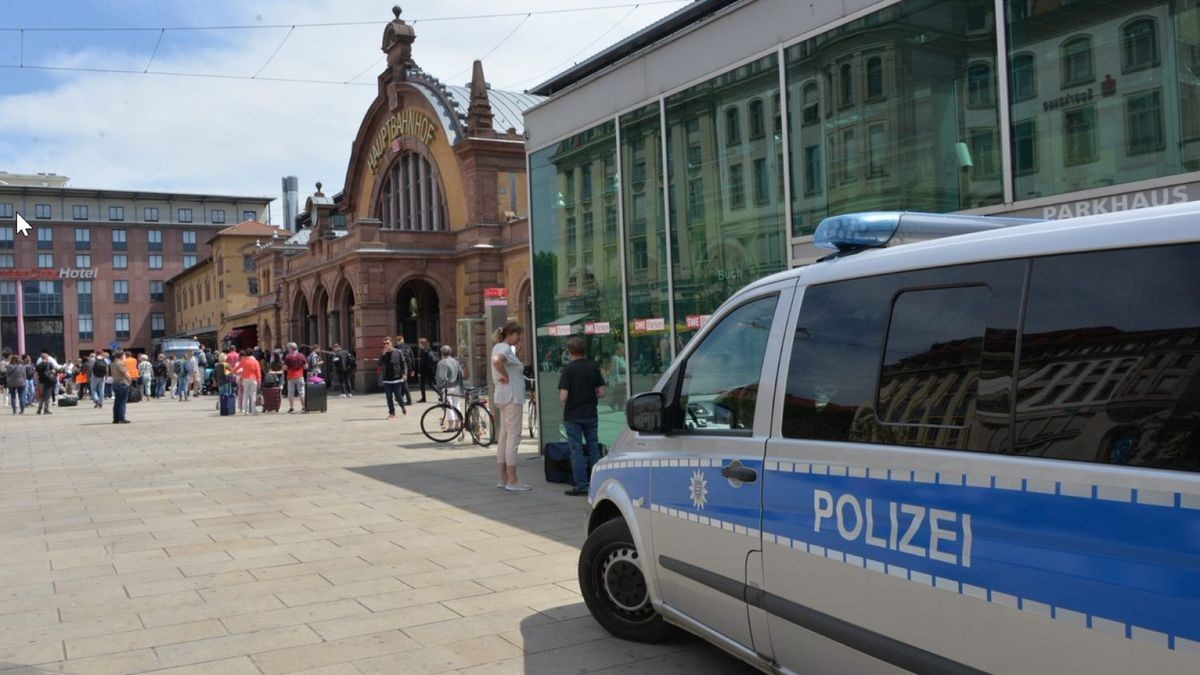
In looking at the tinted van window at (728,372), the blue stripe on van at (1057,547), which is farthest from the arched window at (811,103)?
the blue stripe on van at (1057,547)

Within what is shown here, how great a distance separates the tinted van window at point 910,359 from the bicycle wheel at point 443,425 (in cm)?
1256

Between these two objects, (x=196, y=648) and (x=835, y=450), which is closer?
(x=835, y=450)

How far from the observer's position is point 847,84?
8.73 m

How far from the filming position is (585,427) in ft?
32.3

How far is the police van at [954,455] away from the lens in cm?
243

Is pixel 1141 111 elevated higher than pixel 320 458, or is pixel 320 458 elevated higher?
pixel 1141 111

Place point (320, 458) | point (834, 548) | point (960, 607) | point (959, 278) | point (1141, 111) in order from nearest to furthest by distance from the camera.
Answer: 1. point (960, 607)
2. point (959, 278)
3. point (834, 548)
4. point (1141, 111)
5. point (320, 458)

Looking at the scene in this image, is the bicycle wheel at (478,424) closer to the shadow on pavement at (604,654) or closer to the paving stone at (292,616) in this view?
→ the paving stone at (292,616)

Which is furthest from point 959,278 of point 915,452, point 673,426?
point 673,426

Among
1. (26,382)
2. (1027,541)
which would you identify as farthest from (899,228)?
(26,382)

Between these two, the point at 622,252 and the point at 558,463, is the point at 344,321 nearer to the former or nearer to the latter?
the point at 622,252

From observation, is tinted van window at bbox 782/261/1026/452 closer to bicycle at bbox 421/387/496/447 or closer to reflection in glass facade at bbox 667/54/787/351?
→ reflection in glass facade at bbox 667/54/787/351

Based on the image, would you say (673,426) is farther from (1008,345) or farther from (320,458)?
(320,458)

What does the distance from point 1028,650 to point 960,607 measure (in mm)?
235
